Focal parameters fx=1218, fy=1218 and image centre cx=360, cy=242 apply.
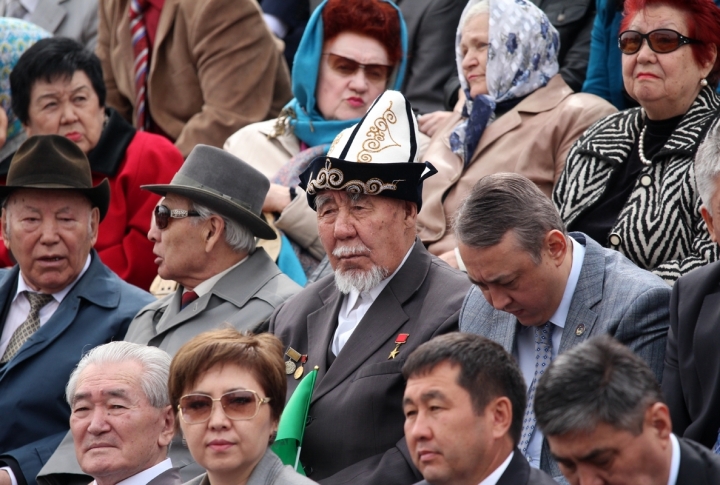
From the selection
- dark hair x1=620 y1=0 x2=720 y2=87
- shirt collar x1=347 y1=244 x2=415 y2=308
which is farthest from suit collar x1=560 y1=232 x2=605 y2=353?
dark hair x1=620 y1=0 x2=720 y2=87

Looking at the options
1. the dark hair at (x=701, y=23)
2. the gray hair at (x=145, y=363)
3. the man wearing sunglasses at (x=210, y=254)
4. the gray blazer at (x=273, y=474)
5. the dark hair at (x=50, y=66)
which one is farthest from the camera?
the dark hair at (x=50, y=66)

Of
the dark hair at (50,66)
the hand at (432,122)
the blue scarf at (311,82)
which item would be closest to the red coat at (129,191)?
the dark hair at (50,66)

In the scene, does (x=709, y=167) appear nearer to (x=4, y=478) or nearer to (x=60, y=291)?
(x=4, y=478)

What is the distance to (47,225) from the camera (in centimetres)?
645

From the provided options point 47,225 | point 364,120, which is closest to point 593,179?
point 364,120

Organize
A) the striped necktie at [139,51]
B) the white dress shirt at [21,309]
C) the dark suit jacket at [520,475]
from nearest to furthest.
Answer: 1. the dark suit jacket at [520,475]
2. the white dress shirt at [21,309]
3. the striped necktie at [139,51]

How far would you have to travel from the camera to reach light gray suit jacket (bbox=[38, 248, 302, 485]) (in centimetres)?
551

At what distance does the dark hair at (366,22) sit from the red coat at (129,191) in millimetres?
1233

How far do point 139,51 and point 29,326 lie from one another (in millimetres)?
2601

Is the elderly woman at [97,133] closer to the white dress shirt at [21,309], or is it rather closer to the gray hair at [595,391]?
the white dress shirt at [21,309]

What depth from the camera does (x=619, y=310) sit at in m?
4.43

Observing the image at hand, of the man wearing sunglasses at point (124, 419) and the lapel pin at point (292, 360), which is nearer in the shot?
the man wearing sunglasses at point (124, 419)

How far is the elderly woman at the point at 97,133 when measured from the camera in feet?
23.5

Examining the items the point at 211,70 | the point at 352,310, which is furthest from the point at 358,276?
the point at 211,70
